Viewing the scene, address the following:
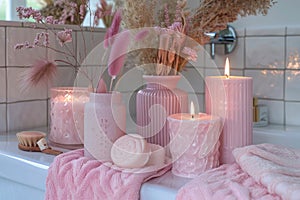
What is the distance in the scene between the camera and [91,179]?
26.4 inches

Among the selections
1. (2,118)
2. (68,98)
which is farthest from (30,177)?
(2,118)

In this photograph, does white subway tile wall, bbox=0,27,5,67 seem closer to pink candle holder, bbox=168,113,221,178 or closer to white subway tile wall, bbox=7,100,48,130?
white subway tile wall, bbox=7,100,48,130

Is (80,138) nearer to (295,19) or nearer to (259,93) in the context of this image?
(259,93)

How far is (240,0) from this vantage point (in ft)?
2.51

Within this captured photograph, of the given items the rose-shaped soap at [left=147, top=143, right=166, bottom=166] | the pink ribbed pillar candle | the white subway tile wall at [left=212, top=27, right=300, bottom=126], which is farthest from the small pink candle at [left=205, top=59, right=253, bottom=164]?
the white subway tile wall at [left=212, top=27, right=300, bottom=126]

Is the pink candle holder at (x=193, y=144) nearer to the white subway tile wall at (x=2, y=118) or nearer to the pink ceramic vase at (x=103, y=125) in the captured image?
the pink ceramic vase at (x=103, y=125)

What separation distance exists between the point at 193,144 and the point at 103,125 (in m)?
0.17

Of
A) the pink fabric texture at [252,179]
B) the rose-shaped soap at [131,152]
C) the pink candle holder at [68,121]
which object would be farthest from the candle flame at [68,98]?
the pink fabric texture at [252,179]

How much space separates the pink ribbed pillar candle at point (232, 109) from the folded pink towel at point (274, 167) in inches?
1.7

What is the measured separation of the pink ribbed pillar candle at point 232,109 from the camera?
70cm

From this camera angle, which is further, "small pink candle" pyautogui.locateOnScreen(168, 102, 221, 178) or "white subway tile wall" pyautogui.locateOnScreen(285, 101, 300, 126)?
"white subway tile wall" pyautogui.locateOnScreen(285, 101, 300, 126)

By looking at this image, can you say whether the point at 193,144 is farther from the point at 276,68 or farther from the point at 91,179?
the point at 276,68

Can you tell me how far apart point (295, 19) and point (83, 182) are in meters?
0.89

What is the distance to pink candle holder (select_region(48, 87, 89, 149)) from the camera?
0.95m
